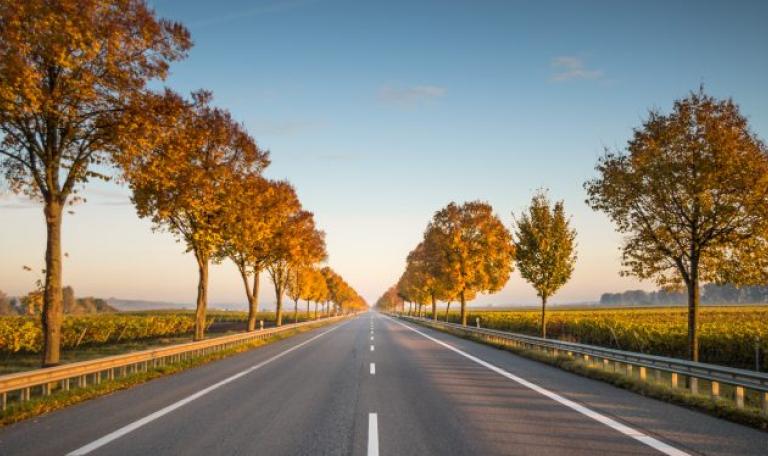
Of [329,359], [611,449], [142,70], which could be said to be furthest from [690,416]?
[142,70]

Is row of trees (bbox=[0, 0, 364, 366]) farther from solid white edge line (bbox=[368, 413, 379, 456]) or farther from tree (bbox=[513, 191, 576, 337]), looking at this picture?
tree (bbox=[513, 191, 576, 337])

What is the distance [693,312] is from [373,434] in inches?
457

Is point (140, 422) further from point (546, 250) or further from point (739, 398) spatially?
point (546, 250)

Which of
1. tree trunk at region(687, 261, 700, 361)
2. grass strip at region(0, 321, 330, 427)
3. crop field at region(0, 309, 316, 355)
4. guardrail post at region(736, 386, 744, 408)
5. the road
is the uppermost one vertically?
tree trunk at region(687, 261, 700, 361)

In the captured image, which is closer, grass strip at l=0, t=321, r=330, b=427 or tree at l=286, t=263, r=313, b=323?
grass strip at l=0, t=321, r=330, b=427

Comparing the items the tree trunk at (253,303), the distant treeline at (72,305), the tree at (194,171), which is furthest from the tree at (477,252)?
the distant treeline at (72,305)

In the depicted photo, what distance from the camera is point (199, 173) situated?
1692 centimetres

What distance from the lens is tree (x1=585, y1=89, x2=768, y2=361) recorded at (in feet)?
44.8

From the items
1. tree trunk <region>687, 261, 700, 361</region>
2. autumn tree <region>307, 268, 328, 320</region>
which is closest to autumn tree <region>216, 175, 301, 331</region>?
tree trunk <region>687, 261, 700, 361</region>

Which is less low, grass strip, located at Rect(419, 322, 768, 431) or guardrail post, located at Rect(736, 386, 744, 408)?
guardrail post, located at Rect(736, 386, 744, 408)

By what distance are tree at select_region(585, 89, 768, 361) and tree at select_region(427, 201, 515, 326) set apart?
983 inches

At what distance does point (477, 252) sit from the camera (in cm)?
4088

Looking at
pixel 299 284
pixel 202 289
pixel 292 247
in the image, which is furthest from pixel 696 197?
pixel 299 284

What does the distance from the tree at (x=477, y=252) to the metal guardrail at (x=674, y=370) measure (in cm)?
1715
